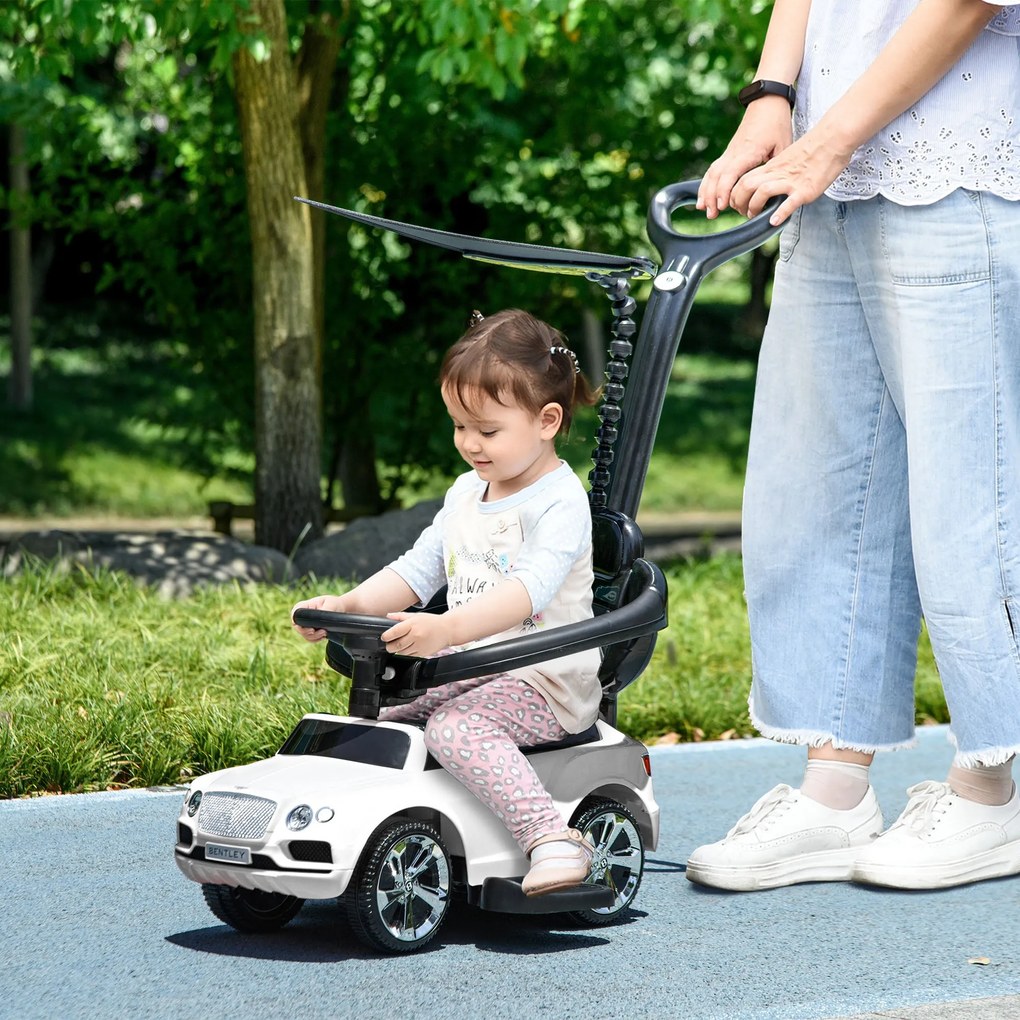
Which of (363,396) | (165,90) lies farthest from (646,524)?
(165,90)

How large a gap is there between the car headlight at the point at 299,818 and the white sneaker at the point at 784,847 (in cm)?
102

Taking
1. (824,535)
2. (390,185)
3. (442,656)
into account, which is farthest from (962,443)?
(390,185)

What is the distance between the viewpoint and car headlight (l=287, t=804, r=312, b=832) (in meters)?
2.64

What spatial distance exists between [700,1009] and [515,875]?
1.48 ft

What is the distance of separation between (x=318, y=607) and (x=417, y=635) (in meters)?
0.35

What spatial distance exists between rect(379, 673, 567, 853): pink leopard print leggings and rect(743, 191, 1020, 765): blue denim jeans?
827mm

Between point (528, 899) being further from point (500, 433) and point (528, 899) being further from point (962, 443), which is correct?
point (962, 443)

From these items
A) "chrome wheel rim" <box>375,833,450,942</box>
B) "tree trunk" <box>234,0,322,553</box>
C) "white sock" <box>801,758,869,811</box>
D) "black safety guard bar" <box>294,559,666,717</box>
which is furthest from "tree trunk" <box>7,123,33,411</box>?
"chrome wheel rim" <box>375,833,450,942</box>

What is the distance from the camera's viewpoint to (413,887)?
2.78 meters

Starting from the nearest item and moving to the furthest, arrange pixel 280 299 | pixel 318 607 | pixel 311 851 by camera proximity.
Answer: pixel 311 851 → pixel 318 607 → pixel 280 299

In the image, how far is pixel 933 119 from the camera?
125 inches

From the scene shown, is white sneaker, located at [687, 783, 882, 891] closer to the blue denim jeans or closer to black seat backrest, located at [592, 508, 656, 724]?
the blue denim jeans

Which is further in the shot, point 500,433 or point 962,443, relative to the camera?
point 962,443

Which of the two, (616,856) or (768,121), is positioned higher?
(768,121)
